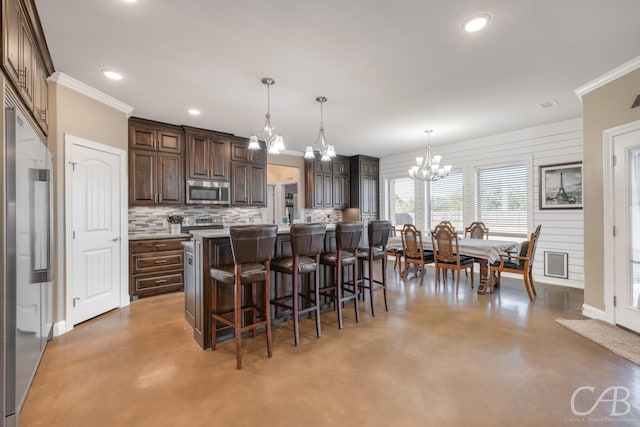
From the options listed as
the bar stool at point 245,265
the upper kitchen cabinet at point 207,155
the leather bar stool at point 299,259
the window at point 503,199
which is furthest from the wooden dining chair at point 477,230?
the upper kitchen cabinet at point 207,155

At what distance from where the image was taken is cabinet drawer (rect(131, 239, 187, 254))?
4152 millimetres

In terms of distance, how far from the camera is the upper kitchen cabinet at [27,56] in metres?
1.71

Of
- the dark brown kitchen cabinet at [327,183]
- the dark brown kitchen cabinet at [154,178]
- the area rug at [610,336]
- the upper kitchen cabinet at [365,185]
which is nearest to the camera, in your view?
the area rug at [610,336]

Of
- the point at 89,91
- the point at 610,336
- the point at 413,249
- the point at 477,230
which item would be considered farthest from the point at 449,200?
the point at 89,91

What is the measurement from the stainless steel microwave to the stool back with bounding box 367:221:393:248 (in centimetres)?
299

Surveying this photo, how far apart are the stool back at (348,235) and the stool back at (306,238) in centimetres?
32

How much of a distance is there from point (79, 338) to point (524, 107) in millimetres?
6085

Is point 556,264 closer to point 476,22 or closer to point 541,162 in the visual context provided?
point 541,162

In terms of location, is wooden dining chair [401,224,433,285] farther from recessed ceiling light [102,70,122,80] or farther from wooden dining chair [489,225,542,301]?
recessed ceiling light [102,70,122,80]

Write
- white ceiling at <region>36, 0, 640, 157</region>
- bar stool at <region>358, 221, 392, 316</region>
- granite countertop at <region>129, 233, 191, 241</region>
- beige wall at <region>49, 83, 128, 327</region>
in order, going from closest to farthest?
white ceiling at <region>36, 0, 640, 157</region> < beige wall at <region>49, 83, 128, 327</region> < bar stool at <region>358, 221, 392, 316</region> < granite countertop at <region>129, 233, 191, 241</region>

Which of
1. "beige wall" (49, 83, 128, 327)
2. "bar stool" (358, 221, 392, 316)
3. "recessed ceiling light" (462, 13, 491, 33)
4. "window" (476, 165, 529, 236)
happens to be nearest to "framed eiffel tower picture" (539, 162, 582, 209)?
"window" (476, 165, 529, 236)

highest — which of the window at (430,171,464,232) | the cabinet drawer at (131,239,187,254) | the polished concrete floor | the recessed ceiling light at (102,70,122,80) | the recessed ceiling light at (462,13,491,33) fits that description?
the recessed ceiling light at (102,70,122,80)

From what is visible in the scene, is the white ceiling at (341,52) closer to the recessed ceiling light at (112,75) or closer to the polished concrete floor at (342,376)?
the recessed ceiling light at (112,75)

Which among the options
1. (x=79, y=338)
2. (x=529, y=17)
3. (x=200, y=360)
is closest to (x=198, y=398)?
(x=200, y=360)
